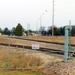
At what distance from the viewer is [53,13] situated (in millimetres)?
58906

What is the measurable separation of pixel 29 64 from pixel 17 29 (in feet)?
206

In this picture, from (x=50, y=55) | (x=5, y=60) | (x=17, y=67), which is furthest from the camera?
(x=50, y=55)

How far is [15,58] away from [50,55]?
9.00 feet

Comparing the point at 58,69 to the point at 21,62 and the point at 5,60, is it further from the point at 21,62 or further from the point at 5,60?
the point at 5,60

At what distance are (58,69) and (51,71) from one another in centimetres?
34

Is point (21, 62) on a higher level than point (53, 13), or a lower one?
lower

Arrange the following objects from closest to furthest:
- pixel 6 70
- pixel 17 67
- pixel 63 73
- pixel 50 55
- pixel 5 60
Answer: pixel 63 73 < pixel 6 70 < pixel 17 67 < pixel 5 60 < pixel 50 55

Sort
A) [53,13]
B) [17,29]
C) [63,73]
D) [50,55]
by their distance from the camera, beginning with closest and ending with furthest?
[63,73] → [50,55] → [53,13] → [17,29]

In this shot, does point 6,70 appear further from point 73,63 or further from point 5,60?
point 73,63

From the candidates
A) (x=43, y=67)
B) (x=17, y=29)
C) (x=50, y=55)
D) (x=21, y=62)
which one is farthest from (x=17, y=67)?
(x=17, y=29)

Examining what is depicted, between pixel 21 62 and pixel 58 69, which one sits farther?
pixel 21 62

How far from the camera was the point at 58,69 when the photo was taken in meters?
13.1

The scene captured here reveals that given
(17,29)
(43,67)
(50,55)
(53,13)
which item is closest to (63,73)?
(43,67)

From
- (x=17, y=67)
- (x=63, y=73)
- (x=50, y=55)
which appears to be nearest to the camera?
(x=63, y=73)
